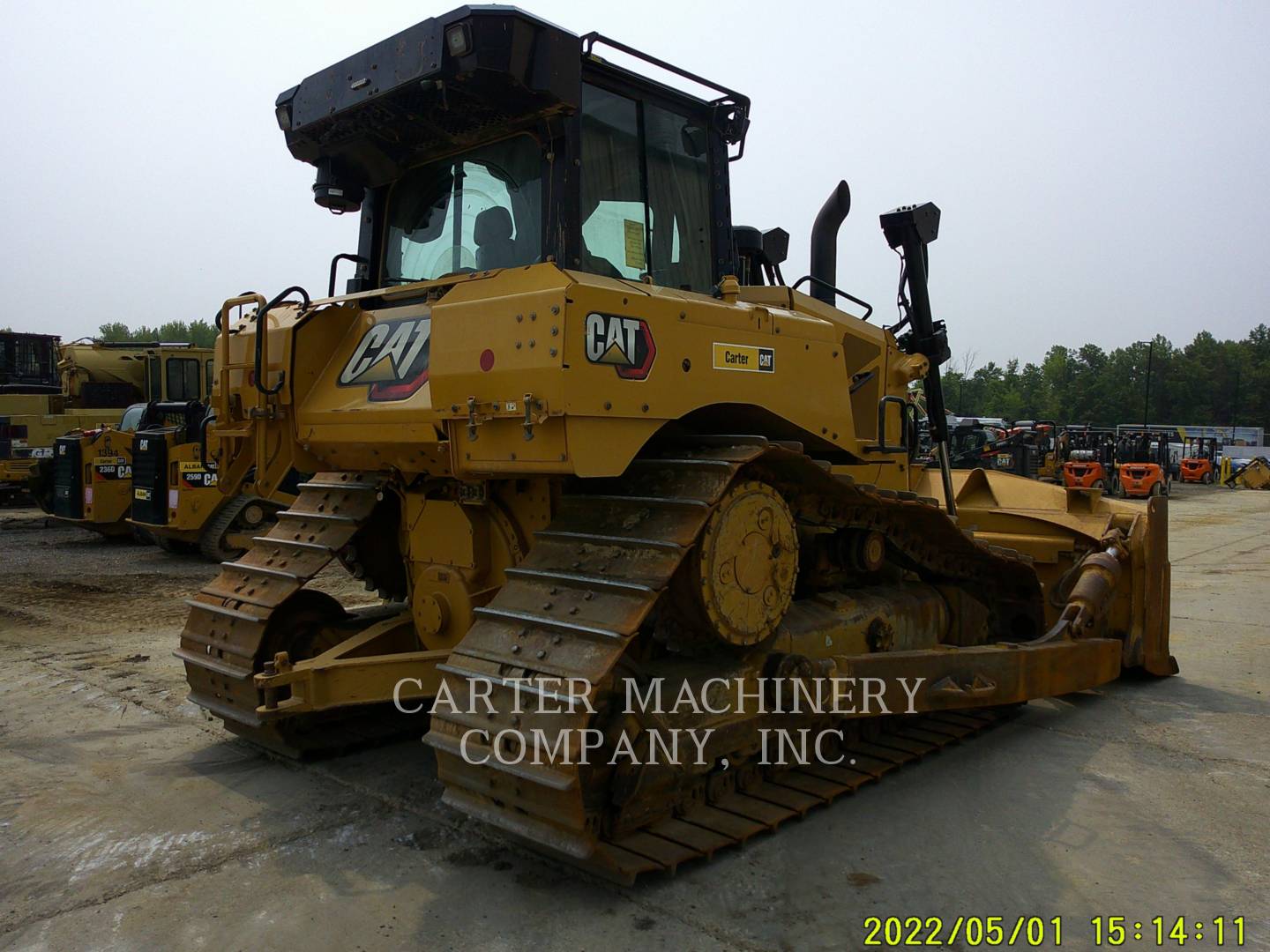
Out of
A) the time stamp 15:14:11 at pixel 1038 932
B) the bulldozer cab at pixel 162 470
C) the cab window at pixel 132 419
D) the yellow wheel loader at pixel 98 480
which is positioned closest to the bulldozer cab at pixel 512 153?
the time stamp 15:14:11 at pixel 1038 932

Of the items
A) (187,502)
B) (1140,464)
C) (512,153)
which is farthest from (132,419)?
(1140,464)

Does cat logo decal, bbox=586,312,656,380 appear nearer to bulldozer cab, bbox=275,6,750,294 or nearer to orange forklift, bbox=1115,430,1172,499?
bulldozer cab, bbox=275,6,750,294

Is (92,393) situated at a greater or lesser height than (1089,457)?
greater

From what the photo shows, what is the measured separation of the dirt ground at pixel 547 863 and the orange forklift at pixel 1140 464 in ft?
76.9

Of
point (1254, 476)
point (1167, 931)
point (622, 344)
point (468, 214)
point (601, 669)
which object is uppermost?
point (468, 214)

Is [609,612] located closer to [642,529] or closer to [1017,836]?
[642,529]

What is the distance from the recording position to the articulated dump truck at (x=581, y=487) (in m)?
3.67

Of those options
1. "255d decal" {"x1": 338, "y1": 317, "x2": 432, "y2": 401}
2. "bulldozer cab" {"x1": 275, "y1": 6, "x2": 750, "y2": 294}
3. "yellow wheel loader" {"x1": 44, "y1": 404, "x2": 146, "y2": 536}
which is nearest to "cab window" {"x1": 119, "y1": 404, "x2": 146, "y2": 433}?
"yellow wheel loader" {"x1": 44, "y1": 404, "x2": 146, "y2": 536}

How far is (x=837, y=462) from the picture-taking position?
5.41 m

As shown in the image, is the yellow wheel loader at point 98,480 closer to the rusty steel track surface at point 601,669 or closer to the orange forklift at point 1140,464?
the rusty steel track surface at point 601,669

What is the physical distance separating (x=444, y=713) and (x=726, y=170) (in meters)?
3.00

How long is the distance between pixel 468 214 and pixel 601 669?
246 centimetres

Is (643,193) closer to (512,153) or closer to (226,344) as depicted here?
(512,153)

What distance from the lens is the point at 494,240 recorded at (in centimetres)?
471
